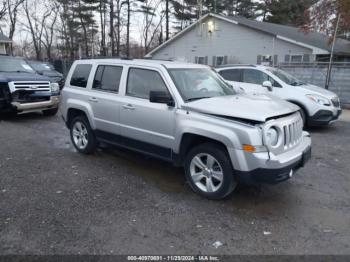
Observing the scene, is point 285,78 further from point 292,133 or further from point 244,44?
point 244,44

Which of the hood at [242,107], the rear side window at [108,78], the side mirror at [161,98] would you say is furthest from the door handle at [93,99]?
the hood at [242,107]

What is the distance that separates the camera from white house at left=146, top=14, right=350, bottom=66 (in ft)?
61.0

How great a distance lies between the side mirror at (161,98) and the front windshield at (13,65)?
24.6 ft

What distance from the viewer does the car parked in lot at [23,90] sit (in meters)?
8.59

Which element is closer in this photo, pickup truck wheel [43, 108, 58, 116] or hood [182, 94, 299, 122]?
hood [182, 94, 299, 122]

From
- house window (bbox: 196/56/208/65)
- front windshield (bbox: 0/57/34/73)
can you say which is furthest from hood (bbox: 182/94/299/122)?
house window (bbox: 196/56/208/65)

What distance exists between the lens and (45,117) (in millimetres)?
9867

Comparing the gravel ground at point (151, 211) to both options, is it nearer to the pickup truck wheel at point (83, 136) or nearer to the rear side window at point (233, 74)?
the pickup truck wheel at point (83, 136)

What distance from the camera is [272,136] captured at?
11.5 ft

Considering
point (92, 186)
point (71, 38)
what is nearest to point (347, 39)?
point (92, 186)

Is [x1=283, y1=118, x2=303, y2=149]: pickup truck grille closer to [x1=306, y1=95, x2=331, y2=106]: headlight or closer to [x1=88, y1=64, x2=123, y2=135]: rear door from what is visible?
[x1=88, y1=64, x2=123, y2=135]: rear door

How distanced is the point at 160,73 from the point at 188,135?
3.50 feet

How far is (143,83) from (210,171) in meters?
1.77

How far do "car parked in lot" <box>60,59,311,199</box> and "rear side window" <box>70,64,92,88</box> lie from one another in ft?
0.11
